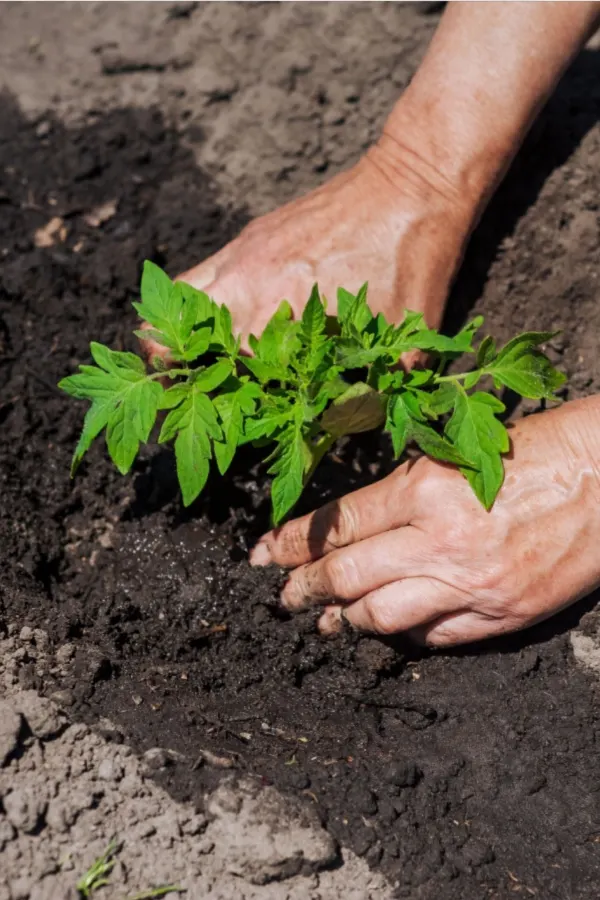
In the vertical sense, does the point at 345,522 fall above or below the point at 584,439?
below

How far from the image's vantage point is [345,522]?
2.89 m

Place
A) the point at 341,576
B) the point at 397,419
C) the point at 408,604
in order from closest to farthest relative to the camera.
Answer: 1. the point at 397,419
2. the point at 408,604
3. the point at 341,576

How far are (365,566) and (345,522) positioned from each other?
0.60ft

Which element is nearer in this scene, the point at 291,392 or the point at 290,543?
the point at 291,392

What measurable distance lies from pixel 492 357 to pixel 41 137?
2773 millimetres

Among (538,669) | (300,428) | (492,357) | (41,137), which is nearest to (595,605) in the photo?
(538,669)

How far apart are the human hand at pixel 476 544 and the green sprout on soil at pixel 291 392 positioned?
0.41 ft

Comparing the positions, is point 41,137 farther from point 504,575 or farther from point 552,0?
point 504,575

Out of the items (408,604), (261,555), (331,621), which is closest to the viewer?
(408,604)

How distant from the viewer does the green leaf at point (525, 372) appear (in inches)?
104

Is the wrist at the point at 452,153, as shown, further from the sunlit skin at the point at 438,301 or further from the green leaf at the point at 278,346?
the green leaf at the point at 278,346

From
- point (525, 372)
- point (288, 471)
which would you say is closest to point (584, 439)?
point (525, 372)

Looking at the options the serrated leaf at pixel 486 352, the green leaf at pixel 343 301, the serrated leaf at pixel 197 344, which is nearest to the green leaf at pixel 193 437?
the serrated leaf at pixel 197 344

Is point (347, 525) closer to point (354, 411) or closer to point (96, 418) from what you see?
point (354, 411)
